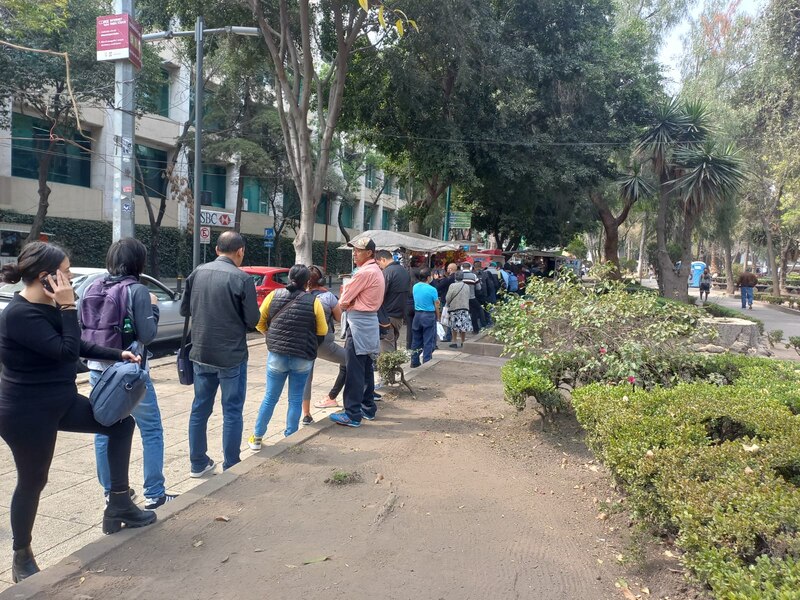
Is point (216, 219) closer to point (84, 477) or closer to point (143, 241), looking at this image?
point (143, 241)

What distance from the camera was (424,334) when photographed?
944 cm

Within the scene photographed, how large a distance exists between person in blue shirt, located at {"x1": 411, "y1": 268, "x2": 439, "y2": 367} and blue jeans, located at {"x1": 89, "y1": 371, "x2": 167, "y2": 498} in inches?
208

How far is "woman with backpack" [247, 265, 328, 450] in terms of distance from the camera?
510 cm

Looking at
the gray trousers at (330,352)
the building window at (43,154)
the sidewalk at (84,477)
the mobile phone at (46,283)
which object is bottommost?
the sidewalk at (84,477)

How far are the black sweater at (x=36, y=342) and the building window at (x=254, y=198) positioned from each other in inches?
1260

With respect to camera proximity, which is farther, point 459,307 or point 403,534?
point 459,307

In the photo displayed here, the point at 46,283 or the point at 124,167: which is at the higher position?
the point at 124,167

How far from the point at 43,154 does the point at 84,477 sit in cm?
1851

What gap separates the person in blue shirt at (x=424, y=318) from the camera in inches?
357

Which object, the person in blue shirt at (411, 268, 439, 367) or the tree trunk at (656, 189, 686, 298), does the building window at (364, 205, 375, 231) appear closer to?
the tree trunk at (656, 189, 686, 298)

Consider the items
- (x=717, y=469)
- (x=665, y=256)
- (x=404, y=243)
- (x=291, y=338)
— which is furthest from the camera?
(x=665, y=256)

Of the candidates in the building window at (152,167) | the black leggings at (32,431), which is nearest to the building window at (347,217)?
the building window at (152,167)

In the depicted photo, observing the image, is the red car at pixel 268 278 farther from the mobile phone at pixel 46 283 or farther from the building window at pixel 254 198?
the building window at pixel 254 198

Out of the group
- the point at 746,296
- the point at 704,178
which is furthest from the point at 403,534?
the point at 746,296
